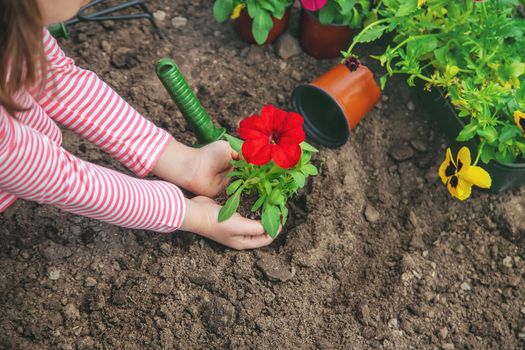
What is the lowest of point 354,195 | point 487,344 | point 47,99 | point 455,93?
point 487,344

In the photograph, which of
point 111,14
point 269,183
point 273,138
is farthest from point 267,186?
point 111,14

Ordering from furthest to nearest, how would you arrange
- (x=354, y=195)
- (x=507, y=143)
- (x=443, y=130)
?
(x=443, y=130)
(x=354, y=195)
(x=507, y=143)

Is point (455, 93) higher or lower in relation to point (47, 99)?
lower

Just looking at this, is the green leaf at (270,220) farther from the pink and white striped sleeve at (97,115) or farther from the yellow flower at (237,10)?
the yellow flower at (237,10)

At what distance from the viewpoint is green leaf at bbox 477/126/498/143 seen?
1.40 m

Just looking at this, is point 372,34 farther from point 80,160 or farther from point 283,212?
point 80,160

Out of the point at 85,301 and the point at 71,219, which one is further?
the point at 71,219

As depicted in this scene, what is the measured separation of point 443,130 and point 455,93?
0.24 m

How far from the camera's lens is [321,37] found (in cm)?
173

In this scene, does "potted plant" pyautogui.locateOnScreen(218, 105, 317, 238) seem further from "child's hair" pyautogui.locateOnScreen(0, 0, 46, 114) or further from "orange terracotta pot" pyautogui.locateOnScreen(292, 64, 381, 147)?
"child's hair" pyautogui.locateOnScreen(0, 0, 46, 114)

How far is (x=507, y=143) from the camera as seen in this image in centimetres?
143

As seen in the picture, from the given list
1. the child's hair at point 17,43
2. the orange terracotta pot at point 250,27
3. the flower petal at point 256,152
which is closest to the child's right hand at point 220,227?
the flower petal at point 256,152

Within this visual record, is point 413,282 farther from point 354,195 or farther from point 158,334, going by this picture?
point 158,334

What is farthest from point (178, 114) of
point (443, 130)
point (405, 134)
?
point (443, 130)
